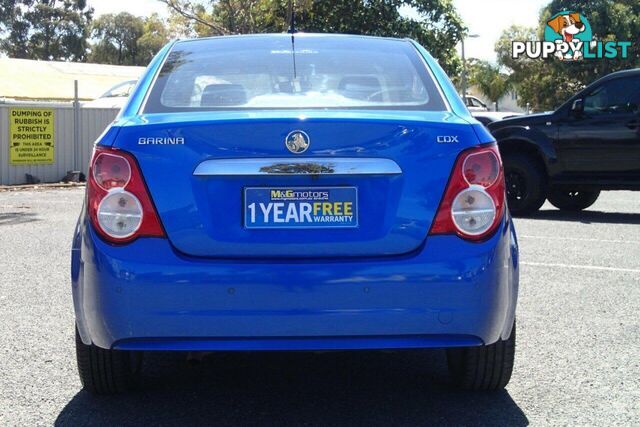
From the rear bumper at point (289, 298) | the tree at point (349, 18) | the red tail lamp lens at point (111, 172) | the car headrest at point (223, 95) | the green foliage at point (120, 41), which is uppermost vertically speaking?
the green foliage at point (120, 41)

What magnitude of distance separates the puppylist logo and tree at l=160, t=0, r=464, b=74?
1341cm

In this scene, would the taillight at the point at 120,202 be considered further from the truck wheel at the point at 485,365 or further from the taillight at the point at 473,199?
the truck wheel at the point at 485,365

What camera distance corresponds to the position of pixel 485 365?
3686 millimetres

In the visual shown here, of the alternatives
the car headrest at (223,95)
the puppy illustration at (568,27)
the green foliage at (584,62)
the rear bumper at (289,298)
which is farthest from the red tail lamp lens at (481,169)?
the puppy illustration at (568,27)

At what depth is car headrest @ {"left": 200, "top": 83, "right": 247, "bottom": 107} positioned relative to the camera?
Result: 3611 millimetres

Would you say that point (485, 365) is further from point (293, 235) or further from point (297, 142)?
point (297, 142)

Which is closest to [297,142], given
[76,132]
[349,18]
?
[76,132]

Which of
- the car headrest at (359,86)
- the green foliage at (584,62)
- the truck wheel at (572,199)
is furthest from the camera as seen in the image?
the green foliage at (584,62)

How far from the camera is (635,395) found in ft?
12.6

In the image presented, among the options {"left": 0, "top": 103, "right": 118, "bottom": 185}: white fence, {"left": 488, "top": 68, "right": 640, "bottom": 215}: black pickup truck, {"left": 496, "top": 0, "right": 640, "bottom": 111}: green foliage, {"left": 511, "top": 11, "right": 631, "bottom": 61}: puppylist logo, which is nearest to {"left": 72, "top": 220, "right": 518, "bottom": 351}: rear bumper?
{"left": 488, "top": 68, "right": 640, "bottom": 215}: black pickup truck

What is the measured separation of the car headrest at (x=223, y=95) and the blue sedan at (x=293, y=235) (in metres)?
0.27

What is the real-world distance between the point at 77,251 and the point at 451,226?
1390mm

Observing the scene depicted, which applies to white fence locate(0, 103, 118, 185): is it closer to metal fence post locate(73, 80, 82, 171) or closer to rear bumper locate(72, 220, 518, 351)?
metal fence post locate(73, 80, 82, 171)

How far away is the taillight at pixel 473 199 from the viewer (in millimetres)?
3221
